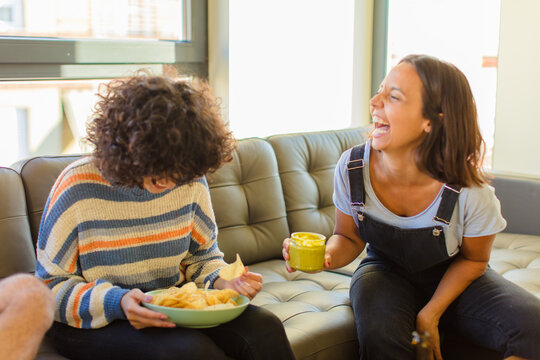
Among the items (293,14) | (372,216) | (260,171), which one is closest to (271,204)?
(260,171)

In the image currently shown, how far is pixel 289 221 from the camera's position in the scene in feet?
8.75

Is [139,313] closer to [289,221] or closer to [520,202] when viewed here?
[289,221]

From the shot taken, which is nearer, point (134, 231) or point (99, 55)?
point (134, 231)

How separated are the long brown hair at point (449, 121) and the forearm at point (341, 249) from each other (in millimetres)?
401

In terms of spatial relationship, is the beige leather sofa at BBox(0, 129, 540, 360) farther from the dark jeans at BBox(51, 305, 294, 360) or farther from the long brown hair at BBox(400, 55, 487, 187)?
the long brown hair at BBox(400, 55, 487, 187)

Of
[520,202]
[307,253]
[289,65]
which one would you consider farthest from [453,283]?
[289,65]

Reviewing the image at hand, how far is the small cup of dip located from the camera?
1798mm

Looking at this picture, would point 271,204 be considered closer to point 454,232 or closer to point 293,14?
point 454,232

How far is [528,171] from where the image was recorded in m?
3.26

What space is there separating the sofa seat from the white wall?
1.41 meters

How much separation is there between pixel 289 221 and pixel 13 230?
3.90 feet

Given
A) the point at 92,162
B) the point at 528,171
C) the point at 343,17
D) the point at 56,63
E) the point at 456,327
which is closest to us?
the point at 92,162

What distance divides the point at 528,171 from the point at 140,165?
8.07 ft

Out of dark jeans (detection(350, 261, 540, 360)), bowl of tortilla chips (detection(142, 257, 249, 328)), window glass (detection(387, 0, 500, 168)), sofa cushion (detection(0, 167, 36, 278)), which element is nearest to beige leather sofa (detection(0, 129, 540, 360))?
sofa cushion (detection(0, 167, 36, 278))
